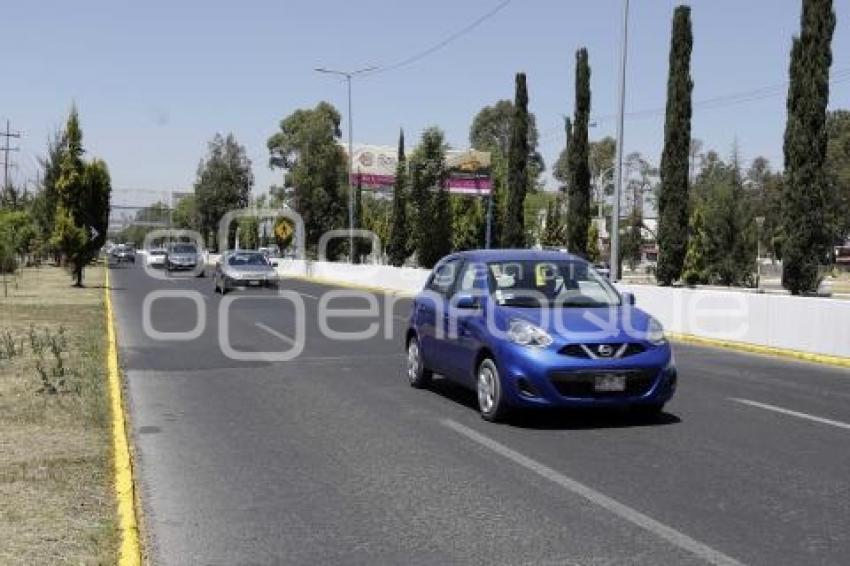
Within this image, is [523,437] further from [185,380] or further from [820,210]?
[820,210]

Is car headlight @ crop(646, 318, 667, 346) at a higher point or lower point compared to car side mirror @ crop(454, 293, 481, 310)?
lower

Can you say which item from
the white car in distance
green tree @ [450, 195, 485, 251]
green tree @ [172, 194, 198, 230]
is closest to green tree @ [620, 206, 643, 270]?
green tree @ [450, 195, 485, 251]

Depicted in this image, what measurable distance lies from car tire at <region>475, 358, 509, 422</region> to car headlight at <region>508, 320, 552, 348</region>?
1.26ft

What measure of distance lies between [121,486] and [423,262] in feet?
172

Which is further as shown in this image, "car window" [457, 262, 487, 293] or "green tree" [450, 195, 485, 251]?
"green tree" [450, 195, 485, 251]

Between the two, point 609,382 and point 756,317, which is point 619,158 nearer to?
point 756,317

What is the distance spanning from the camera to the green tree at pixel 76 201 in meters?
34.6

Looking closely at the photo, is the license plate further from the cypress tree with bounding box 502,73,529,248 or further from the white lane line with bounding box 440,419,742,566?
the cypress tree with bounding box 502,73,529,248

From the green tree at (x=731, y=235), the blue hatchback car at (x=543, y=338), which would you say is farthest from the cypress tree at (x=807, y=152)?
the green tree at (x=731, y=235)

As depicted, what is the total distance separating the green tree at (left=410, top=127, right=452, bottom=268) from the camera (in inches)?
2315

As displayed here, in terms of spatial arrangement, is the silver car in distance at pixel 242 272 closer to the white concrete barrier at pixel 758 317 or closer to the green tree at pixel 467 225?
the white concrete barrier at pixel 758 317

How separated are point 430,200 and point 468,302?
51.0m

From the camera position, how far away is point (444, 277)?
11.0 m

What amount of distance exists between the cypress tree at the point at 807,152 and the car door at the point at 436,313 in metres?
15.7
